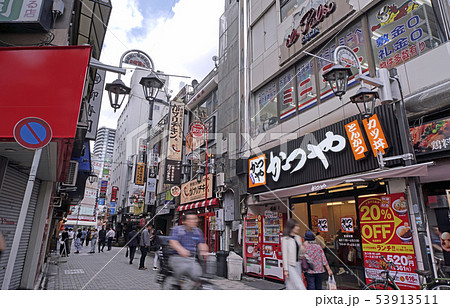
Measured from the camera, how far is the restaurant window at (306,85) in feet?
34.3

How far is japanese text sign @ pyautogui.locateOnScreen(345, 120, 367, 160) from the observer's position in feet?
24.9

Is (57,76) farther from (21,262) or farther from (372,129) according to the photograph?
(372,129)

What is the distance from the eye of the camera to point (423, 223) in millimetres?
5664

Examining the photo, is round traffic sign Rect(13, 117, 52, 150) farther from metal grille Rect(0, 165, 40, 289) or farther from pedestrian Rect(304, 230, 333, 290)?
pedestrian Rect(304, 230, 333, 290)

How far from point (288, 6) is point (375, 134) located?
27.2 feet

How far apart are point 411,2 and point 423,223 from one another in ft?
19.7

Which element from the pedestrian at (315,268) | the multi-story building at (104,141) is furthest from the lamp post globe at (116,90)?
the multi-story building at (104,141)

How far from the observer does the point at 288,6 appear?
1252cm

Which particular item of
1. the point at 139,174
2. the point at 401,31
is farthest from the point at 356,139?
the point at 139,174

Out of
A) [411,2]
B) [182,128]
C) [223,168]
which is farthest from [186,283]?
[182,128]

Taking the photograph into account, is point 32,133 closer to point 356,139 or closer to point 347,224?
point 356,139

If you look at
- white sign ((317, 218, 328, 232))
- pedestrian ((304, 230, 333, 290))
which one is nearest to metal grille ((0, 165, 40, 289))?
pedestrian ((304, 230, 333, 290))

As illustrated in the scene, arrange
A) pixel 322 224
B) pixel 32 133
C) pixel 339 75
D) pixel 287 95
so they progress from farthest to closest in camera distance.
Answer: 1. pixel 287 95
2. pixel 322 224
3. pixel 339 75
4. pixel 32 133

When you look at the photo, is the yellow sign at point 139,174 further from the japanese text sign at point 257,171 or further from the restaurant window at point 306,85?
the restaurant window at point 306,85
